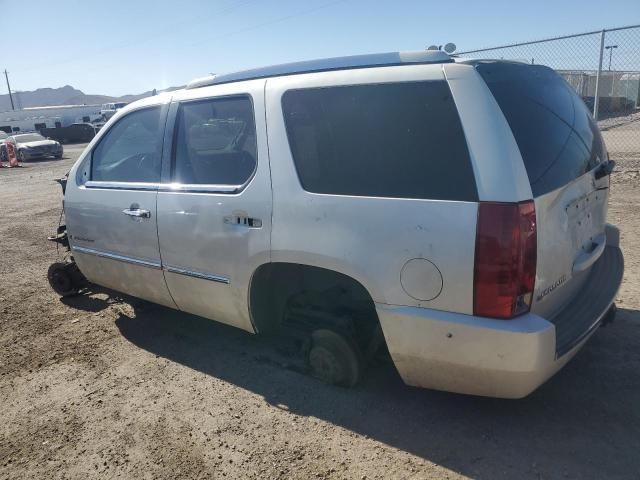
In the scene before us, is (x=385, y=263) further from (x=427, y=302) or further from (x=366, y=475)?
(x=366, y=475)

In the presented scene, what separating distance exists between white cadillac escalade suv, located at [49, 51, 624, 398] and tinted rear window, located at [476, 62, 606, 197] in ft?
0.04

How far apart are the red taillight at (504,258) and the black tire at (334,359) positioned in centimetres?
98

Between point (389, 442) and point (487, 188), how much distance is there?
4.67ft

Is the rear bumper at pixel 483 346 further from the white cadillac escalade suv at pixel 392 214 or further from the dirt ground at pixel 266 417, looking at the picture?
the dirt ground at pixel 266 417

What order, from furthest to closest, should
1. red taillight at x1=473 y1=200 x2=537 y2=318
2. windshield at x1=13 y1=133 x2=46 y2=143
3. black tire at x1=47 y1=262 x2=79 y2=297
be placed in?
windshield at x1=13 y1=133 x2=46 y2=143 → black tire at x1=47 y1=262 x2=79 y2=297 → red taillight at x1=473 y1=200 x2=537 y2=318

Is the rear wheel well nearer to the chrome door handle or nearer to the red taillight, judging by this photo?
the red taillight

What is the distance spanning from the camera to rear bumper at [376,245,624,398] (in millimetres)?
2326

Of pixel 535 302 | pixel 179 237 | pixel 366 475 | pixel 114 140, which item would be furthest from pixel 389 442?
pixel 114 140

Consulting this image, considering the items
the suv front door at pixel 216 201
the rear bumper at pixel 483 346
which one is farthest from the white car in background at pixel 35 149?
the rear bumper at pixel 483 346

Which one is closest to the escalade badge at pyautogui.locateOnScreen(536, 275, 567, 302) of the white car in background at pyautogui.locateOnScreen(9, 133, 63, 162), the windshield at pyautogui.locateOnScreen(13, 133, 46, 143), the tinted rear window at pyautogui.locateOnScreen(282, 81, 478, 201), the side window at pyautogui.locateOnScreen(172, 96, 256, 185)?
the tinted rear window at pyautogui.locateOnScreen(282, 81, 478, 201)

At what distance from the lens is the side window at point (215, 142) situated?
3193 millimetres

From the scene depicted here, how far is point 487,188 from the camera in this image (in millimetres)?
2281

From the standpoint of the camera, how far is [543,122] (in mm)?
2574

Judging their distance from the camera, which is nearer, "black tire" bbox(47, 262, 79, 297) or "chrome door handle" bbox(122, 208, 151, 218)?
"chrome door handle" bbox(122, 208, 151, 218)
